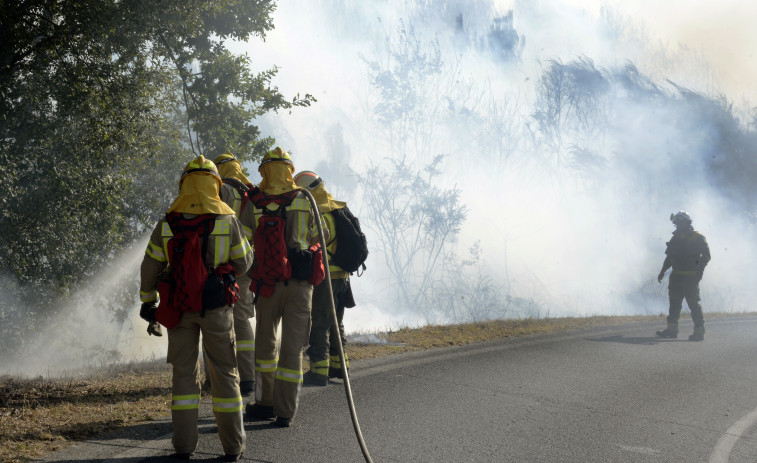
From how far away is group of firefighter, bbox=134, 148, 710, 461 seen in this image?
14.3 ft

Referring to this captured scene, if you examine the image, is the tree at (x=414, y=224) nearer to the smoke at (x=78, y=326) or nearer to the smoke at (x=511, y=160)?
the smoke at (x=511, y=160)

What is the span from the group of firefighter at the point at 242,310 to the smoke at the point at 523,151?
4123 centimetres

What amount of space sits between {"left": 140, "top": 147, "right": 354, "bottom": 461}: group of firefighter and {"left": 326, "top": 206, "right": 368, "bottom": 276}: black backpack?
Result: 0.22ft

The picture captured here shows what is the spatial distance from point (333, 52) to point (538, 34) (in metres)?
16.4

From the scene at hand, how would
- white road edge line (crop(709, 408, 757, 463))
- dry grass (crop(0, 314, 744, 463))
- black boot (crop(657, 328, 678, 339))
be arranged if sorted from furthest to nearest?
1. black boot (crop(657, 328, 678, 339))
2. white road edge line (crop(709, 408, 757, 463))
3. dry grass (crop(0, 314, 744, 463))

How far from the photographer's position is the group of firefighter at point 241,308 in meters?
4.35

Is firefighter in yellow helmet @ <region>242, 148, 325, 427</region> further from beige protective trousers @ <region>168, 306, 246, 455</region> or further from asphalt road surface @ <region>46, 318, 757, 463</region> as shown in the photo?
beige protective trousers @ <region>168, 306, 246, 455</region>

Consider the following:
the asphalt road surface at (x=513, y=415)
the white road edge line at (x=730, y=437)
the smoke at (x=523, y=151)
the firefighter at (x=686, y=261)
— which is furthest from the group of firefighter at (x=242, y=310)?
the smoke at (x=523, y=151)

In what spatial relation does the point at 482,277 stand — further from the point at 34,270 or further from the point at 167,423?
the point at 167,423

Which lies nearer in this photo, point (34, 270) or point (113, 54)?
point (113, 54)

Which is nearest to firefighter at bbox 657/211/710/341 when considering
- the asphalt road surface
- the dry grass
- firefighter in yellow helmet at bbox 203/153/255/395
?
the asphalt road surface

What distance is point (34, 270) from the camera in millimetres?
10727

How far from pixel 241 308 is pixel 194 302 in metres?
1.68

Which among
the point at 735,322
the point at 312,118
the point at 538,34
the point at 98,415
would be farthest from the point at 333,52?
the point at 98,415
